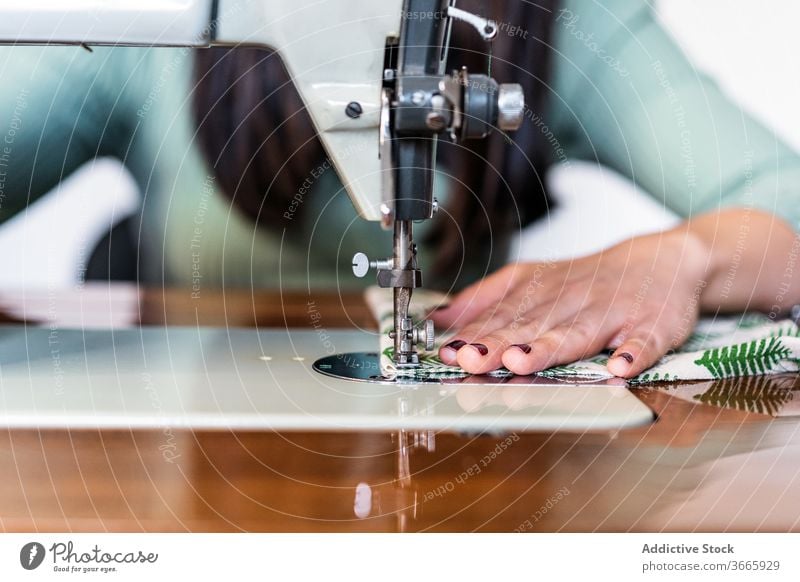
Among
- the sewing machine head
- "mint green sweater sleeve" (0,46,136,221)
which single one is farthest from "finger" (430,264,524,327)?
"mint green sweater sleeve" (0,46,136,221)

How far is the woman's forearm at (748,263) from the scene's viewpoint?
0.97 m

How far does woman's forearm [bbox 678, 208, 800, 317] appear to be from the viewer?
972 millimetres

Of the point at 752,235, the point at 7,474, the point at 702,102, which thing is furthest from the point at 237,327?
the point at 702,102

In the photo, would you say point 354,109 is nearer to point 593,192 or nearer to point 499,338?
point 499,338

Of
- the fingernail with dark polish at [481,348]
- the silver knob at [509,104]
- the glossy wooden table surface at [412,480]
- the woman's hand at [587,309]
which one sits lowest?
the glossy wooden table surface at [412,480]

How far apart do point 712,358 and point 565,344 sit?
0.13 meters

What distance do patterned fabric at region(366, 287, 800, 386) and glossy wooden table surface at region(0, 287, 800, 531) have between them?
0.13 m

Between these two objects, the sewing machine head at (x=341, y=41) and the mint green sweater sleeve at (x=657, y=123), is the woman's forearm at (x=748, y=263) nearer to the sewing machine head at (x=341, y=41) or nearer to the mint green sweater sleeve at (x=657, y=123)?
the mint green sweater sleeve at (x=657, y=123)

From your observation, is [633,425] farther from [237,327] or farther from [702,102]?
[702,102]

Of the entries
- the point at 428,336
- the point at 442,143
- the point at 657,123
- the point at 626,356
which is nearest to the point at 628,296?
the point at 626,356

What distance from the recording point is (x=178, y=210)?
4.44 feet

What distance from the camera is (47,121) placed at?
4.44ft

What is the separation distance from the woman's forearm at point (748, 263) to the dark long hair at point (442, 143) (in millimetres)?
354

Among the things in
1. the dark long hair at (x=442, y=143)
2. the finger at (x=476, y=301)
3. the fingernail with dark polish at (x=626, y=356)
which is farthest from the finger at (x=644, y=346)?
the dark long hair at (x=442, y=143)
